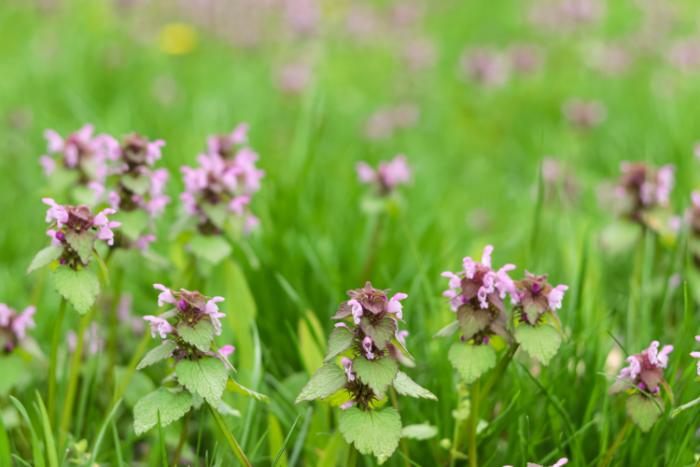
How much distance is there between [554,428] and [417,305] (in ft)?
2.37

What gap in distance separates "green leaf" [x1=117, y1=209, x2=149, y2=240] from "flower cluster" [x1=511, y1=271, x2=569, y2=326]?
0.93 meters

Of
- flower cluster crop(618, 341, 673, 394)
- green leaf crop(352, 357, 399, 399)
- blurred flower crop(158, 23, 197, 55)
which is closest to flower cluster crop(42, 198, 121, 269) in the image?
green leaf crop(352, 357, 399, 399)

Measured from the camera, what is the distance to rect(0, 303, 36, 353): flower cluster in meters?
2.00

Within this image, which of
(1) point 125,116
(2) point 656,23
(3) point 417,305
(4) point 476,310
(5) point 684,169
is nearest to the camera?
(4) point 476,310

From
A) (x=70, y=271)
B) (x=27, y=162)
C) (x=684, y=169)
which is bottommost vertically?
(x=684, y=169)

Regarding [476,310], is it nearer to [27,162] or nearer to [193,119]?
[27,162]

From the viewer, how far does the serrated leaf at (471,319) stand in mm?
1654

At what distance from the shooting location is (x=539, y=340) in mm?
1652

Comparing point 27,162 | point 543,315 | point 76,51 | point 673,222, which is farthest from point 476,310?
point 76,51

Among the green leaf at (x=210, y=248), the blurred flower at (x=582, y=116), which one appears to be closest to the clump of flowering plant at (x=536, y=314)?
the green leaf at (x=210, y=248)

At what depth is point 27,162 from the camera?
399 centimetres

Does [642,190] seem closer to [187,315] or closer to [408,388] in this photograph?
[408,388]

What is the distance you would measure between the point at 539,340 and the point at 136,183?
1052 millimetres

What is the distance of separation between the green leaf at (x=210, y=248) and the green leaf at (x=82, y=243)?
52 cm
